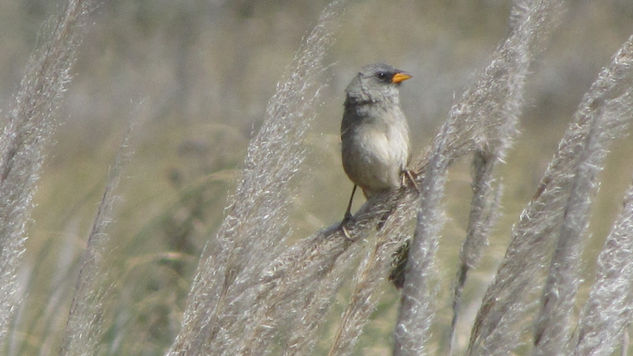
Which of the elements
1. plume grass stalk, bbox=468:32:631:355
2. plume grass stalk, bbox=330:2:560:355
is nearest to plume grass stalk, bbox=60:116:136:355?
plume grass stalk, bbox=330:2:560:355

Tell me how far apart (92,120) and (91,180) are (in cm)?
156

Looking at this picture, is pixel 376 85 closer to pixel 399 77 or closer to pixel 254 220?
pixel 399 77

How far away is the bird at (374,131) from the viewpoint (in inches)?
136

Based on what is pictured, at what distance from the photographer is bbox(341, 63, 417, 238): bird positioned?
3.46 m

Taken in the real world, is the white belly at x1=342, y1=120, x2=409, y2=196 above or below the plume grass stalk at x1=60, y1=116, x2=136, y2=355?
below

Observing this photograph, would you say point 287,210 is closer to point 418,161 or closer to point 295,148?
point 295,148

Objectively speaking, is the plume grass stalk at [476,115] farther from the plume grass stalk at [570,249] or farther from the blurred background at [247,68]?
the blurred background at [247,68]

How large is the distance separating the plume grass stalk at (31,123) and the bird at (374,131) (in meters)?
1.80

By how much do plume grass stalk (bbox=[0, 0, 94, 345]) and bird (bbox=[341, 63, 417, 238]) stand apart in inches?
70.9

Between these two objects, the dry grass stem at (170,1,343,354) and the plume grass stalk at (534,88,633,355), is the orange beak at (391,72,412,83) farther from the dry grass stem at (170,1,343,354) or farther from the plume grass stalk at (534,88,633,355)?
the plume grass stalk at (534,88,633,355)

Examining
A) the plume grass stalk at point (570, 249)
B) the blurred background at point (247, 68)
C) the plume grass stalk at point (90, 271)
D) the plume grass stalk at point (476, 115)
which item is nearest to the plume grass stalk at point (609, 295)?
the plume grass stalk at point (570, 249)

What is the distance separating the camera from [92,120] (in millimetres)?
10508

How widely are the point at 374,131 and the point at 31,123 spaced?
2040 millimetres

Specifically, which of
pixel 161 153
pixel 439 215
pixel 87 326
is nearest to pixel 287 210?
pixel 439 215
